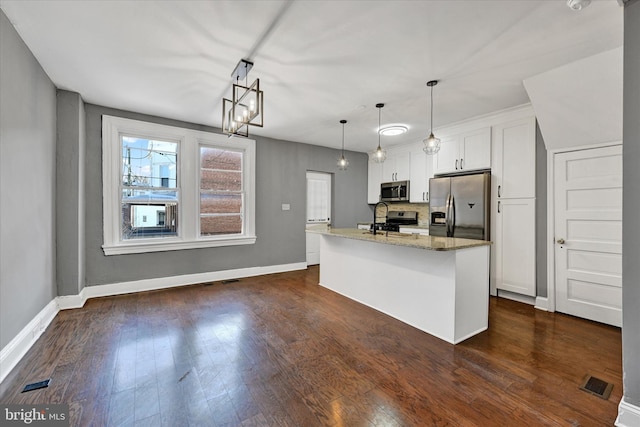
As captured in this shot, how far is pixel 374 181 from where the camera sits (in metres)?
6.31

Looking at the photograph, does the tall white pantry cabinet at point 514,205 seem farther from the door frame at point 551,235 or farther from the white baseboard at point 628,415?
the white baseboard at point 628,415

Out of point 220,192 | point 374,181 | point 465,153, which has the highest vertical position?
point 465,153

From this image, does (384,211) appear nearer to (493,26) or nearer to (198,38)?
(493,26)

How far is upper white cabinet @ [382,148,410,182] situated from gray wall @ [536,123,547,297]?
220 centimetres

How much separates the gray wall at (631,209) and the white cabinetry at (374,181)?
15.0 feet

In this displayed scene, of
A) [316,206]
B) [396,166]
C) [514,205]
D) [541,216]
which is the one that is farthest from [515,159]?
[316,206]

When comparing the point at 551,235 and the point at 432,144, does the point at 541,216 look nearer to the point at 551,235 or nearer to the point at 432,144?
the point at 551,235

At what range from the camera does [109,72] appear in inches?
110

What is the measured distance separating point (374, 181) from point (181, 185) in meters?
3.99

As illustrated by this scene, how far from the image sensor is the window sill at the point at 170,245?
3834 millimetres

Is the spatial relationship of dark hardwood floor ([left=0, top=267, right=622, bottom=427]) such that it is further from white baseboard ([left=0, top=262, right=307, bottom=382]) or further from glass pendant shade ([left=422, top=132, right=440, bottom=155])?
glass pendant shade ([left=422, top=132, right=440, bottom=155])

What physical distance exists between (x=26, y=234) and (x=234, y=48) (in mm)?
2456

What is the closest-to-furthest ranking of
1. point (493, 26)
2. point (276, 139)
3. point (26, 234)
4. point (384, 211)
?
point (493, 26) → point (26, 234) → point (276, 139) → point (384, 211)

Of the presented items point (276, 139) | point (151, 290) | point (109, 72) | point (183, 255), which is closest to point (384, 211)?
point (276, 139)
